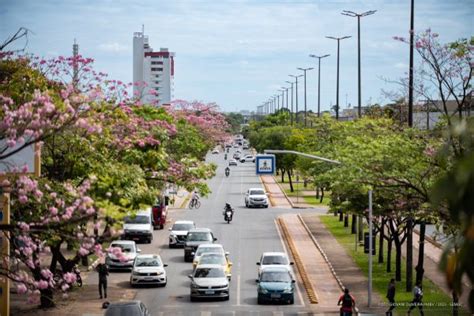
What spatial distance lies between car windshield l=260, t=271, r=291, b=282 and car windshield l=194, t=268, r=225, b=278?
1643 millimetres

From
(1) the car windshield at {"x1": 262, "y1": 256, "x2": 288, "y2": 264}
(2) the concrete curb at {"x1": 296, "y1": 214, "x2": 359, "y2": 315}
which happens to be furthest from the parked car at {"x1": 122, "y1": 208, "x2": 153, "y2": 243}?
(1) the car windshield at {"x1": 262, "y1": 256, "x2": 288, "y2": 264}

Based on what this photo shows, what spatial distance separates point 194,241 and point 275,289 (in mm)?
12604

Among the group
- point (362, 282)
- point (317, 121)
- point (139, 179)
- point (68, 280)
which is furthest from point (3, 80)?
point (317, 121)

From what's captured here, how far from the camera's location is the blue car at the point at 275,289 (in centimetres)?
3341

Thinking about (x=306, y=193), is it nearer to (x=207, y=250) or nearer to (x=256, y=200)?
(x=256, y=200)

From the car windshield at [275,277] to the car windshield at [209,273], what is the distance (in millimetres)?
1643

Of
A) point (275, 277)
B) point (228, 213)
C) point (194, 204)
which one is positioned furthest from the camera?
point (194, 204)

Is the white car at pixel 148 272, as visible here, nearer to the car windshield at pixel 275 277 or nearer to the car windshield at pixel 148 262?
the car windshield at pixel 148 262

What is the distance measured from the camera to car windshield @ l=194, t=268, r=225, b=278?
35.3m

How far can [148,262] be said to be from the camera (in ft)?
125

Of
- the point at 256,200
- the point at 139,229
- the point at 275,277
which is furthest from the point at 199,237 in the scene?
the point at 256,200

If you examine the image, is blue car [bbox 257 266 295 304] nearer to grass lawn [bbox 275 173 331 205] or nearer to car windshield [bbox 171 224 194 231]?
car windshield [bbox 171 224 194 231]

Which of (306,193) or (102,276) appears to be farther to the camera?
(306,193)

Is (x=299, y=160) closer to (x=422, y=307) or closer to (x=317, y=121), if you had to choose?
(x=317, y=121)
